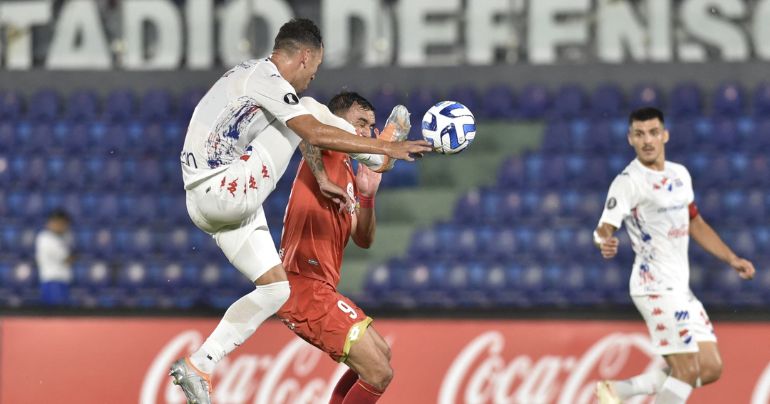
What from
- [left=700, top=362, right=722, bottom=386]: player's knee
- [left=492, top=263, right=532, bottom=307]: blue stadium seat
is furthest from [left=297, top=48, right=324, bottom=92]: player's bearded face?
[left=492, top=263, right=532, bottom=307]: blue stadium seat

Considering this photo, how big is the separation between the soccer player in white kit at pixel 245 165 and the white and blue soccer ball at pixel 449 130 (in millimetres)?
504

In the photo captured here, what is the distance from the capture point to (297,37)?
5.38 m

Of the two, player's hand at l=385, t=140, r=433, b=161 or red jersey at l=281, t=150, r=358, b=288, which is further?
red jersey at l=281, t=150, r=358, b=288

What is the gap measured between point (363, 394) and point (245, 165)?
4.09ft

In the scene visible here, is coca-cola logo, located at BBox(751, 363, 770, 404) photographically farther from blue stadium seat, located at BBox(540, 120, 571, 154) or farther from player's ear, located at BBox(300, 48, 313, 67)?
blue stadium seat, located at BBox(540, 120, 571, 154)

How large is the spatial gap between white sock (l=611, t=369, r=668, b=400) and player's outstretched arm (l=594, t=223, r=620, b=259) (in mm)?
883

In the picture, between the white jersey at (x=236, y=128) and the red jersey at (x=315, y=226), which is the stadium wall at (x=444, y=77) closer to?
the red jersey at (x=315, y=226)

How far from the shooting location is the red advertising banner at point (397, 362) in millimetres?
7414

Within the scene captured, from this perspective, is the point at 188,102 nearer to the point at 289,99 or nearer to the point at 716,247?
the point at 716,247

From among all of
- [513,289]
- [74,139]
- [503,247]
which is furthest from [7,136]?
[513,289]

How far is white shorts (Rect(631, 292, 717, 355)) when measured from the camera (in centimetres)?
663

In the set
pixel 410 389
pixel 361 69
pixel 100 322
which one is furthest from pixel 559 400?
pixel 361 69

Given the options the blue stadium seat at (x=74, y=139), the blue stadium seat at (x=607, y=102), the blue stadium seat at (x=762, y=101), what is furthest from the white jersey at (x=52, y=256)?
the blue stadium seat at (x=762, y=101)

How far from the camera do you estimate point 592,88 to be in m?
11.9
